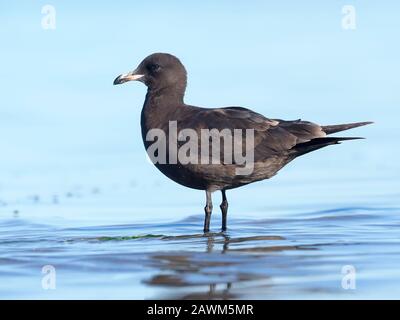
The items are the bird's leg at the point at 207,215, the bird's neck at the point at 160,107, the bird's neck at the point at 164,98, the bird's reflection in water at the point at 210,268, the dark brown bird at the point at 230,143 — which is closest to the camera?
the bird's reflection in water at the point at 210,268

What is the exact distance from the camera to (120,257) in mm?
9062

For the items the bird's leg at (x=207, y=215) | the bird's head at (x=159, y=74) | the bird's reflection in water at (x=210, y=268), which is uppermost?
the bird's head at (x=159, y=74)

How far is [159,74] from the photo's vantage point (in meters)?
11.7

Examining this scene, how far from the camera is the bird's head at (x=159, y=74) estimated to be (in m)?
11.7

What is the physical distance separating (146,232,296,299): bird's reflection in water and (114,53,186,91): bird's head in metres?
2.15

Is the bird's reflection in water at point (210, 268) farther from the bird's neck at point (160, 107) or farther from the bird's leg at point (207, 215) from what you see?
the bird's neck at point (160, 107)

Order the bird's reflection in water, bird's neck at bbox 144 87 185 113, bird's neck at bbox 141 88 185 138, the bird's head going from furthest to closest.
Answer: the bird's head < bird's neck at bbox 144 87 185 113 < bird's neck at bbox 141 88 185 138 < the bird's reflection in water

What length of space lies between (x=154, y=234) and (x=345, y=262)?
2.80 meters

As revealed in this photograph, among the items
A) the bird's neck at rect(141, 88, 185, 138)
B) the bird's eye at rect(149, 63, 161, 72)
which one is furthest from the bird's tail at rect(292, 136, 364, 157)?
the bird's eye at rect(149, 63, 161, 72)

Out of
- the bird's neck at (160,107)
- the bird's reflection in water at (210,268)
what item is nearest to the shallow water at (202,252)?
the bird's reflection in water at (210,268)

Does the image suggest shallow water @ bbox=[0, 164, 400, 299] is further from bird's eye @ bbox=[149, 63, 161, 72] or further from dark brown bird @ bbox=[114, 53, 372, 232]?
bird's eye @ bbox=[149, 63, 161, 72]

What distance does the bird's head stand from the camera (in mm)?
11719

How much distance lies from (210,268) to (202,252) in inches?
31.2

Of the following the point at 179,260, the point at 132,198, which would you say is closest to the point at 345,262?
the point at 179,260
